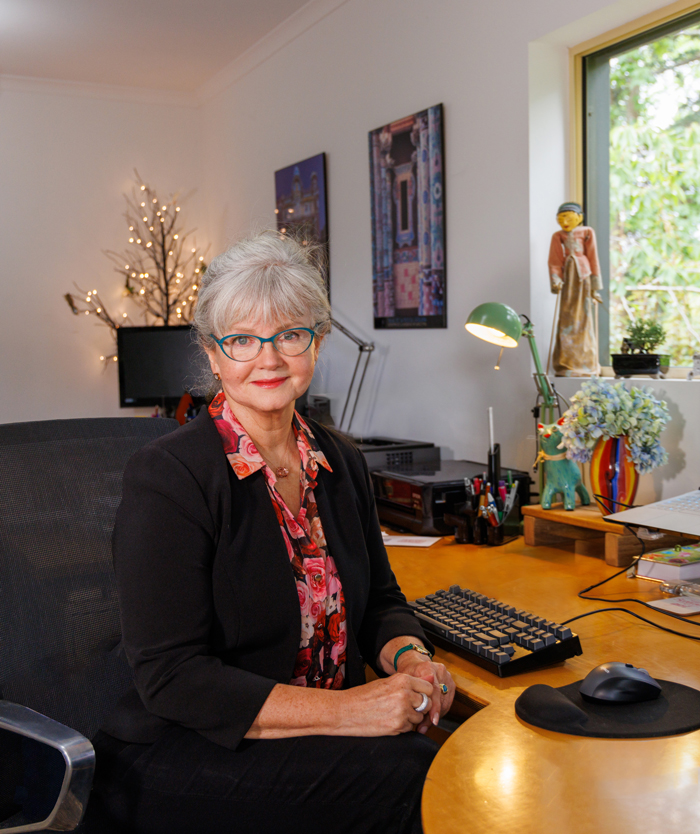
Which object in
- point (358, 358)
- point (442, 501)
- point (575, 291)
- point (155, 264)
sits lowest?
point (442, 501)

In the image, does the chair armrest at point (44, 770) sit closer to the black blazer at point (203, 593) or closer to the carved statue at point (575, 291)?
the black blazer at point (203, 593)

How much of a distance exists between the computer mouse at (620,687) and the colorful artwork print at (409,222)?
1.72 meters

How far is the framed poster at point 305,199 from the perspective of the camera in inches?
125

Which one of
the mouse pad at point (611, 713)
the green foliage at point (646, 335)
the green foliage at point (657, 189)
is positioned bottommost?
the mouse pad at point (611, 713)

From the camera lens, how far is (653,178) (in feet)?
6.84

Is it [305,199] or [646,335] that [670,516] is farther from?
[305,199]

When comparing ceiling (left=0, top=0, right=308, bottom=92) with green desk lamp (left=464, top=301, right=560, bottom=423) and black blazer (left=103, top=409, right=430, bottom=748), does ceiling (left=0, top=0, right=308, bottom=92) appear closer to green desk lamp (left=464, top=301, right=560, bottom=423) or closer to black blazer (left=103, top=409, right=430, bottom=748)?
green desk lamp (left=464, top=301, right=560, bottom=423)

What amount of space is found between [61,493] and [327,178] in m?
2.28

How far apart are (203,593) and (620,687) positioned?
54cm

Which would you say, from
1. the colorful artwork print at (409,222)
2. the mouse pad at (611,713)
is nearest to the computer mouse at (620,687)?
the mouse pad at (611,713)

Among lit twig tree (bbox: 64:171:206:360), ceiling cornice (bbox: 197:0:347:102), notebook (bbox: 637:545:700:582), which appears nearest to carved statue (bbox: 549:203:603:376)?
notebook (bbox: 637:545:700:582)

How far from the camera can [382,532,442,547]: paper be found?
186cm

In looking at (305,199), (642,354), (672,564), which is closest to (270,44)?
(305,199)

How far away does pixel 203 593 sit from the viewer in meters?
1.01
